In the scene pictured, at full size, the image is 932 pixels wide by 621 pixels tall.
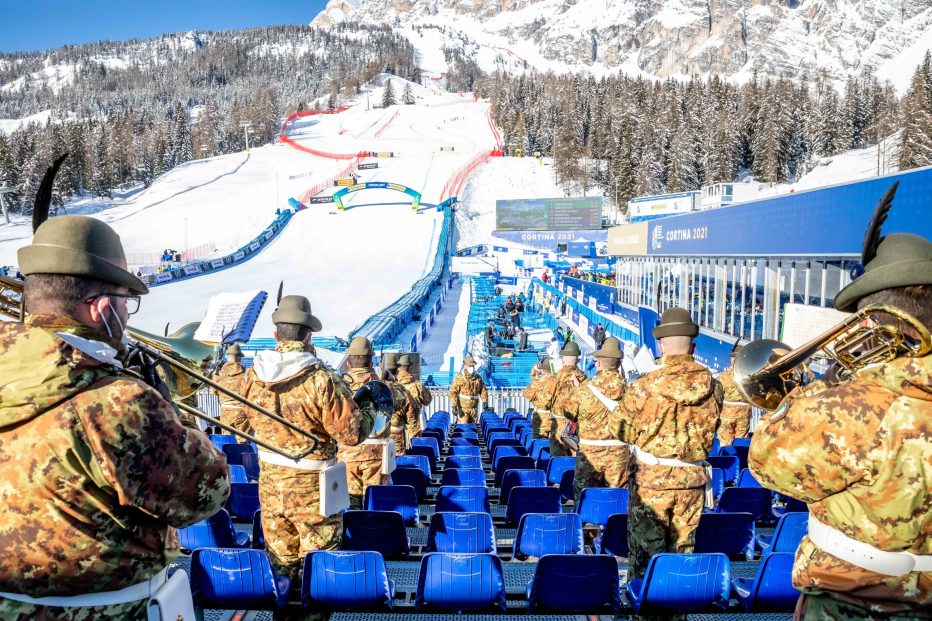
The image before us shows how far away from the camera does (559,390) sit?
25.3 ft

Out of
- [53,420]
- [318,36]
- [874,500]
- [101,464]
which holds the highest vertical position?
[318,36]

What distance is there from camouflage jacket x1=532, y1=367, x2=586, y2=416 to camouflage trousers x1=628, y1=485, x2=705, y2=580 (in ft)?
11.0

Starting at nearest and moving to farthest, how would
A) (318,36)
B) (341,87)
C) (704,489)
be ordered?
(704,489) → (341,87) → (318,36)

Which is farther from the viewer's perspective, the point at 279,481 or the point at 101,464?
the point at 279,481

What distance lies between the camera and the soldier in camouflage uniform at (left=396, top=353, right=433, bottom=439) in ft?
27.2

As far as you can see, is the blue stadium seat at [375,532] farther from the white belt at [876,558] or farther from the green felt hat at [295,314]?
the white belt at [876,558]

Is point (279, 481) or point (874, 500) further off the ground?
point (874, 500)

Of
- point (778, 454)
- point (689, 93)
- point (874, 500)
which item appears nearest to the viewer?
point (874, 500)

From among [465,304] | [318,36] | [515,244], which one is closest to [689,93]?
[515,244]

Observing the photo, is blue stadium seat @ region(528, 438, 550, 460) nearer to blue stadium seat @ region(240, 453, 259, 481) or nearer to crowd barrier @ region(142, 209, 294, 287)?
blue stadium seat @ region(240, 453, 259, 481)

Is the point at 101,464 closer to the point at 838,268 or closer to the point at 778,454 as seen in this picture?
the point at 778,454

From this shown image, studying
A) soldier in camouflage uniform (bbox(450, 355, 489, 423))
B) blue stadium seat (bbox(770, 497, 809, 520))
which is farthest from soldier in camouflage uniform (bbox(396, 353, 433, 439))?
blue stadium seat (bbox(770, 497, 809, 520))

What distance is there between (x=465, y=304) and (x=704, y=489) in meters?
28.6

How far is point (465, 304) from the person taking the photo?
32594 millimetres
